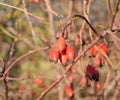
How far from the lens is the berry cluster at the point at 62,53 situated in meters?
1.69

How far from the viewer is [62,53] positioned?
171 centimetres

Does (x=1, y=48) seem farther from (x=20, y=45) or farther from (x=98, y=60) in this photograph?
(x=98, y=60)

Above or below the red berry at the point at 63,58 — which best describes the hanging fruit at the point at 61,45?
above

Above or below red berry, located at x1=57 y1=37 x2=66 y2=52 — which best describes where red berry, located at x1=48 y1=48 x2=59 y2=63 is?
below

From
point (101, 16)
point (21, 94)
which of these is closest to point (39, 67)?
point (101, 16)

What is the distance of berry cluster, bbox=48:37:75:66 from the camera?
169 cm

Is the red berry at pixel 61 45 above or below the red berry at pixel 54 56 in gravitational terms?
above

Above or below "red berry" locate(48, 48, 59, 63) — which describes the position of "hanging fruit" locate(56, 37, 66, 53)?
above

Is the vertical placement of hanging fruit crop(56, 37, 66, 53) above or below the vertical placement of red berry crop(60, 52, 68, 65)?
above

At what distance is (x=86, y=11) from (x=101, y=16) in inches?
155

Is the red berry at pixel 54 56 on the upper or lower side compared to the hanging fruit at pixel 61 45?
lower

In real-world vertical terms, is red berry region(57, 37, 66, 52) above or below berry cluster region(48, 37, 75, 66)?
above

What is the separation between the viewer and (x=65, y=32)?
1.73 meters

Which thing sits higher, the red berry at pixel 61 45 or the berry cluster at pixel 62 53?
the red berry at pixel 61 45
